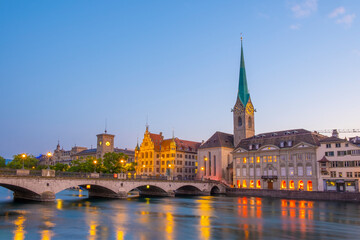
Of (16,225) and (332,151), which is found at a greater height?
(332,151)

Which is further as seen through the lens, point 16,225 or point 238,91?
point 238,91

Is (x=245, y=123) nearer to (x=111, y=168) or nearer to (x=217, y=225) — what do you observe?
(x=111, y=168)

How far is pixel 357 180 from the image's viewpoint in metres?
76.3

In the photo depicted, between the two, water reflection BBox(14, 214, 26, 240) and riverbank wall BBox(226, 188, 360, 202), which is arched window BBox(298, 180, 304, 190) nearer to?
riverbank wall BBox(226, 188, 360, 202)

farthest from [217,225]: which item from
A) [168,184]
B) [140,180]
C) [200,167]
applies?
[200,167]

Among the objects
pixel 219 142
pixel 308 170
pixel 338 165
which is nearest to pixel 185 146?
pixel 219 142

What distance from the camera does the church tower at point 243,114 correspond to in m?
122

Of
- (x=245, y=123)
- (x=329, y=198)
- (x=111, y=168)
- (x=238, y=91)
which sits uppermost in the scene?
(x=238, y=91)

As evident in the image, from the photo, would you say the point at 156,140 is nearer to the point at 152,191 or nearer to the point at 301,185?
the point at 152,191

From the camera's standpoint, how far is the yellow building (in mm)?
127312

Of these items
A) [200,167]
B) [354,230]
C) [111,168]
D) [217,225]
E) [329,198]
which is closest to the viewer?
[354,230]

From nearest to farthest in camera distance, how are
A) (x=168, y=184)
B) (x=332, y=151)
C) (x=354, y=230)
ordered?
(x=354, y=230) < (x=332, y=151) < (x=168, y=184)

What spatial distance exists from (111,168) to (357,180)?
197ft

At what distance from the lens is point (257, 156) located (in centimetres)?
9900
